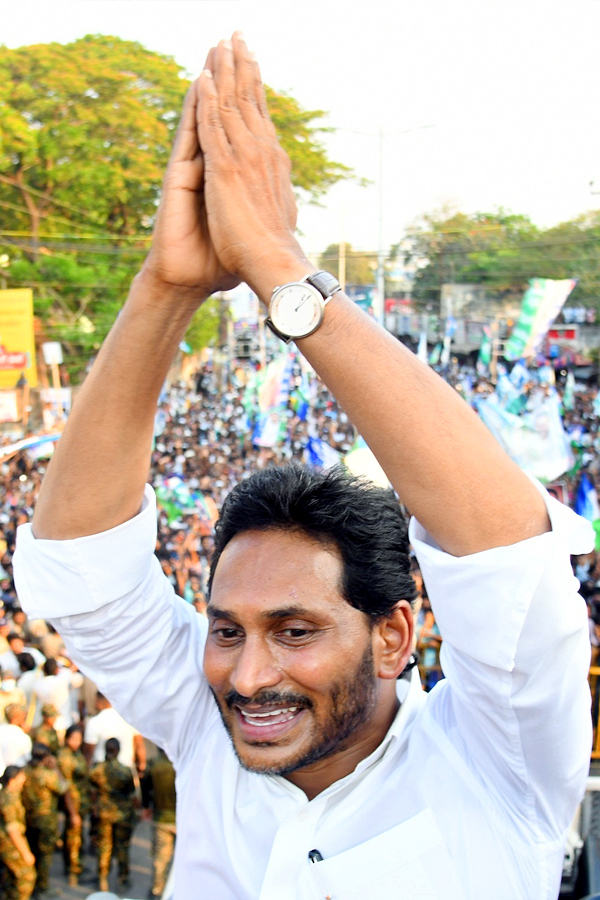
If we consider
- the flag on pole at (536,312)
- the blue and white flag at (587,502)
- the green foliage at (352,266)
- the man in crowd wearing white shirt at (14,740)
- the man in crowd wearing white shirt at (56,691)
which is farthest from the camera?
the green foliage at (352,266)

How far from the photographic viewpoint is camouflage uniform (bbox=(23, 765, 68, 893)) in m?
4.60

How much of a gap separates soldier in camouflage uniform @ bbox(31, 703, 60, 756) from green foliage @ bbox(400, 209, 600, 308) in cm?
2408

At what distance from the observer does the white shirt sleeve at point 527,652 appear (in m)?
0.98

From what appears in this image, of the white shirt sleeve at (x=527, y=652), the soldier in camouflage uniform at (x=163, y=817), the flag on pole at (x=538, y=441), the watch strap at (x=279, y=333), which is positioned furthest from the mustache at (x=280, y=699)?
the flag on pole at (x=538, y=441)

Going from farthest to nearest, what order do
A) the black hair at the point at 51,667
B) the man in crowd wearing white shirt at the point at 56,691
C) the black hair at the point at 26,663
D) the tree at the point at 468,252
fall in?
the tree at the point at 468,252
the black hair at the point at 26,663
the black hair at the point at 51,667
the man in crowd wearing white shirt at the point at 56,691

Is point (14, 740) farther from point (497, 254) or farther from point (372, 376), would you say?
point (497, 254)

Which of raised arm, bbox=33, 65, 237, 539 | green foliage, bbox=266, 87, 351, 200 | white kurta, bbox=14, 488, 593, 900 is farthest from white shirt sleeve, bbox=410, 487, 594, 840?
green foliage, bbox=266, 87, 351, 200

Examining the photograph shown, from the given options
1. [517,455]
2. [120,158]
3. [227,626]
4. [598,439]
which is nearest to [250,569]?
[227,626]

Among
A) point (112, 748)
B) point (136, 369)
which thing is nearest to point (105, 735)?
point (112, 748)

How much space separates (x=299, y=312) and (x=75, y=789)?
179 inches

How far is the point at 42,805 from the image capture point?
4.60 m

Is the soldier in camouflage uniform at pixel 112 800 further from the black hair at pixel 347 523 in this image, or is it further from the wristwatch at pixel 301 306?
the wristwatch at pixel 301 306

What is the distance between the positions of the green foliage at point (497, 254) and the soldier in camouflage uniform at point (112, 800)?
24.4 m

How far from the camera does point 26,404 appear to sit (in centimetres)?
1591
